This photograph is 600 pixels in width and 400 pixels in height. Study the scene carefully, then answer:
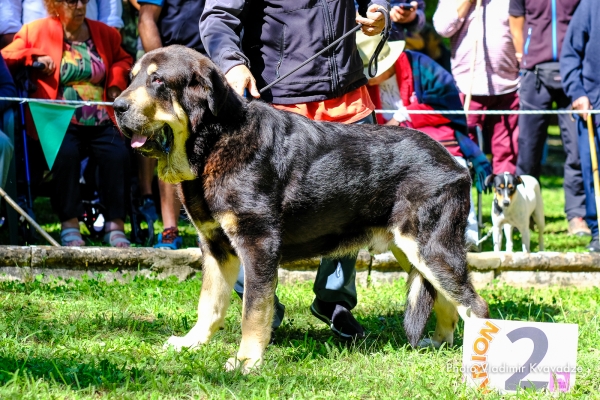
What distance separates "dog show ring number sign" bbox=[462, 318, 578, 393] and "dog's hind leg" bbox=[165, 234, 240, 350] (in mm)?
1369

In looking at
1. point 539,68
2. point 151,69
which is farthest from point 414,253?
point 539,68

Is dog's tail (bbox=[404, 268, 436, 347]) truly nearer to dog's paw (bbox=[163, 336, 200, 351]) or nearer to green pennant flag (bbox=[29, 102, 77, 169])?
dog's paw (bbox=[163, 336, 200, 351])

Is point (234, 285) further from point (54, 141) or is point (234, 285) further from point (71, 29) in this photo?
point (71, 29)

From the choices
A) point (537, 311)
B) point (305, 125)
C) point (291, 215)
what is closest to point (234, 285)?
point (291, 215)

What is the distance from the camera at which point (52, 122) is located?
23.3 ft

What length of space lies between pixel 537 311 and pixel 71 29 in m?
4.64

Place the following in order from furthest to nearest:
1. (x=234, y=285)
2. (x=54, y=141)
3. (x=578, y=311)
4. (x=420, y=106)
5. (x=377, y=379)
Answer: (x=420, y=106)
(x=54, y=141)
(x=578, y=311)
(x=234, y=285)
(x=377, y=379)

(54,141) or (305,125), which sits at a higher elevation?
(305,125)

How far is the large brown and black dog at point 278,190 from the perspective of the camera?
156 inches

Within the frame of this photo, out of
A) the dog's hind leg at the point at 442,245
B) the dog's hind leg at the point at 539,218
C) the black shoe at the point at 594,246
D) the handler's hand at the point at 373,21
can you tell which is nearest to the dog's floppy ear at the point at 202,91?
the handler's hand at the point at 373,21

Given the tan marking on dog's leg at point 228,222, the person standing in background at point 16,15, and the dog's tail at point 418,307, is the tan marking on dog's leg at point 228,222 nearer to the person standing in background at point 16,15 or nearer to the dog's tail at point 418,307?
the dog's tail at point 418,307

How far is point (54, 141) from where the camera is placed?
23.3 feet

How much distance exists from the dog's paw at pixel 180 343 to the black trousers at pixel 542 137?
5.27 metres

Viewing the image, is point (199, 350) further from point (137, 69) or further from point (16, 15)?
point (16, 15)
